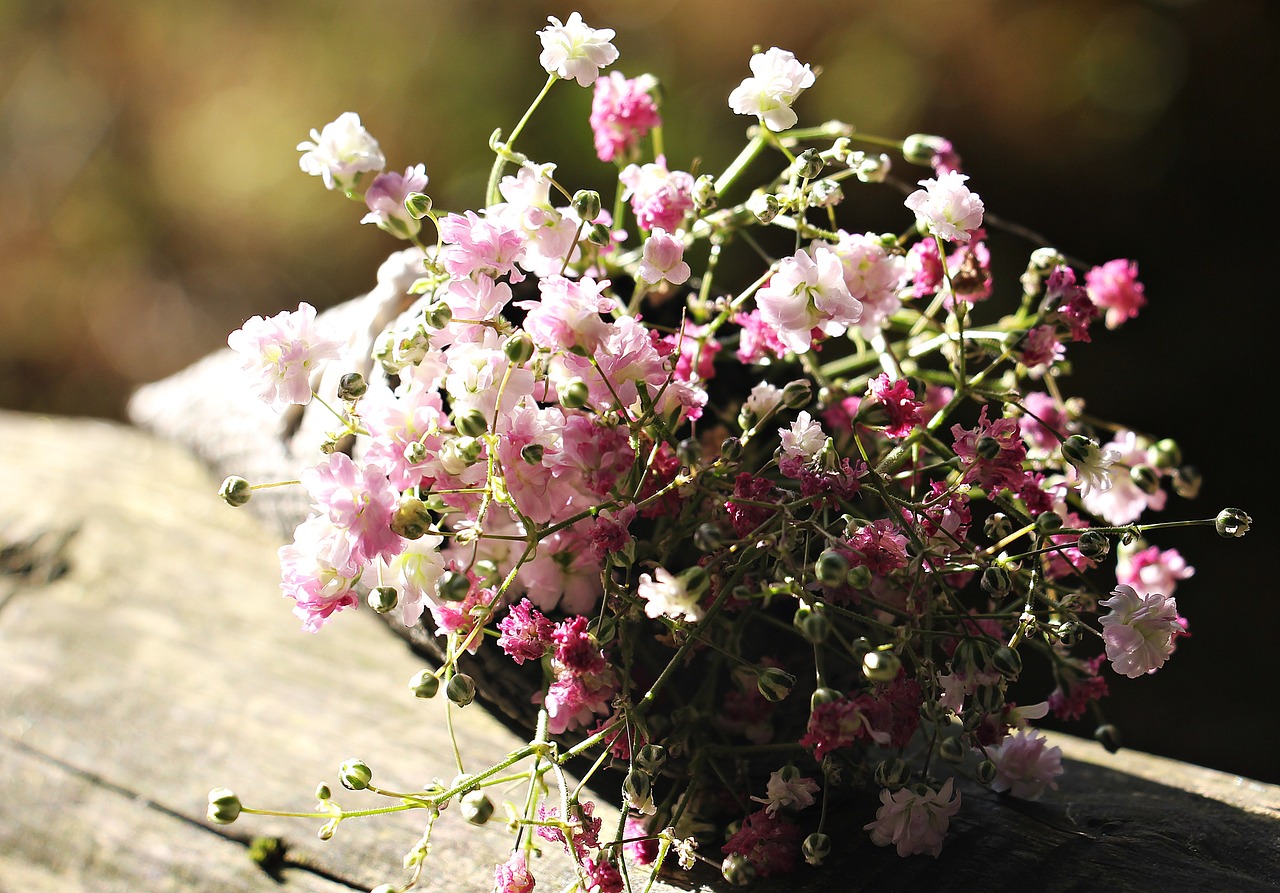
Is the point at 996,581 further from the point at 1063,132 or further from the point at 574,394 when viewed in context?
the point at 1063,132

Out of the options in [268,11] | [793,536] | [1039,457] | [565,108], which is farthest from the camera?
[268,11]

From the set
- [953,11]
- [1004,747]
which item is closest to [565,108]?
[953,11]

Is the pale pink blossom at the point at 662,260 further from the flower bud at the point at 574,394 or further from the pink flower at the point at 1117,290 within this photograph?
the pink flower at the point at 1117,290

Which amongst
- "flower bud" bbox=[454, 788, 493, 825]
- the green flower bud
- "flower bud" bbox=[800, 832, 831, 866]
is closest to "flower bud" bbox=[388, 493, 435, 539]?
the green flower bud

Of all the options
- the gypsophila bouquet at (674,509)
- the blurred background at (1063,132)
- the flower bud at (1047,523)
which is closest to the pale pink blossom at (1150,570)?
the gypsophila bouquet at (674,509)

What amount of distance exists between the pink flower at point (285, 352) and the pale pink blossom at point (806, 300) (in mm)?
192

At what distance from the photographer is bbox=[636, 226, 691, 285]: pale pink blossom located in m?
0.44

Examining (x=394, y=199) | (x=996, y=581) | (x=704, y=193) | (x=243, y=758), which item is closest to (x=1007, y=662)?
(x=996, y=581)

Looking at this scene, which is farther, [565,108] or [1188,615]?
[565,108]

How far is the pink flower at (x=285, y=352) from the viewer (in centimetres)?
44

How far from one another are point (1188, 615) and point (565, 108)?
137 cm

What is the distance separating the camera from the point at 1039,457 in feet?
1.80

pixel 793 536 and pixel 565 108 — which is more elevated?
pixel 565 108

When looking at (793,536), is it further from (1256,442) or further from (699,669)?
(1256,442)
